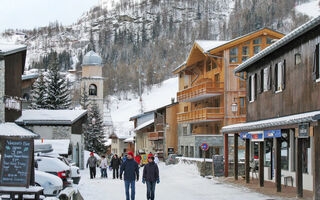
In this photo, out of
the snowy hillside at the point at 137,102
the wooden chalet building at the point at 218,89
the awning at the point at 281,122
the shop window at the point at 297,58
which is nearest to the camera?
the awning at the point at 281,122

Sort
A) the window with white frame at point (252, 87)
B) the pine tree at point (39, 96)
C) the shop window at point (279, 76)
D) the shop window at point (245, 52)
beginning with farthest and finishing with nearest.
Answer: the pine tree at point (39, 96) < the shop window at point (245, 52) < the window with white frame at point (252, 87) < the shop window at point (279, 76)

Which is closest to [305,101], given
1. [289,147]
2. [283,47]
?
[283,47]

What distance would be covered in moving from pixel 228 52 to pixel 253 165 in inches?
708

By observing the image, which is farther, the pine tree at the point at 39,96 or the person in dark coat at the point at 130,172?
the pine tree at the point at 39,96

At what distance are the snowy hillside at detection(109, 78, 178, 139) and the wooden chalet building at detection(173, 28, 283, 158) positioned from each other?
90.4m

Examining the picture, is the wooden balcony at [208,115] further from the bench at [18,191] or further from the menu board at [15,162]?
the bench at [18,191]

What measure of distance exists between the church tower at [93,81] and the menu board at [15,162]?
7187 centimetres

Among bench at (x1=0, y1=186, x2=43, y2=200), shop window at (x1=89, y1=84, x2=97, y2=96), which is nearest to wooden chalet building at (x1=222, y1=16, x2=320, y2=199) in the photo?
bench at (x1=0, y1=186, x2=43, y2=200)

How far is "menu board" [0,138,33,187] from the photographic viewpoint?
1185cm

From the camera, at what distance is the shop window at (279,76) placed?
21484mm

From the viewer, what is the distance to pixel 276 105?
22.8 m

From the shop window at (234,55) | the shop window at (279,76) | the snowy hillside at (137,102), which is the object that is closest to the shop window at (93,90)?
the shop window at (234,55)

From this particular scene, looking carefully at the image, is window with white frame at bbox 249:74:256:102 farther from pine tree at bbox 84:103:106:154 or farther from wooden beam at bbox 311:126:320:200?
pine tree at bbox 84:103:106:154

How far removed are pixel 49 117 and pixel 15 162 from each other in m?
26.5
